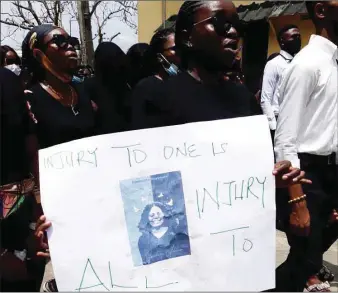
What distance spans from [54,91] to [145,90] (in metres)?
0.73

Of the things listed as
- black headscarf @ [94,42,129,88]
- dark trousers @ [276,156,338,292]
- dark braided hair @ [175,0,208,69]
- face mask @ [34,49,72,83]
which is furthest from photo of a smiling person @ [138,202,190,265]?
black headscarf @ [94,42,129,88]

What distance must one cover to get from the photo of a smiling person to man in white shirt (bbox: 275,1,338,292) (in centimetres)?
99

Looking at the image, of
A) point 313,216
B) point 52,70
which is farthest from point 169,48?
point 313,216

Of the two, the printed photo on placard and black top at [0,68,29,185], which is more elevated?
black top at [0,68,29,185]

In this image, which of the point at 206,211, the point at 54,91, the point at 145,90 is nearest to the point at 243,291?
the point at 206,211

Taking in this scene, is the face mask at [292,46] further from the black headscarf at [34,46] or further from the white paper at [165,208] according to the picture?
the white paper at [165,208]

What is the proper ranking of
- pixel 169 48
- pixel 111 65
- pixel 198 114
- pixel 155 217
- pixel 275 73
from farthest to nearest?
pixel 275 73
pixel 111 65
pixel 169 48
pixel 198 114
pixel 155 217

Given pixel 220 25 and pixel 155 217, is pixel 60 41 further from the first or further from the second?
pixel 155 217

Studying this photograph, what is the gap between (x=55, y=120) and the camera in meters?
2.85

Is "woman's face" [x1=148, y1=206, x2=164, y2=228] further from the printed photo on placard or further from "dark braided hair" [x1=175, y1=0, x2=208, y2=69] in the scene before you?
"dark braided hair" [x1=175, y1=0, x2=208, y2=69]

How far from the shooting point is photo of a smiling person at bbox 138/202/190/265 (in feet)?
6.25

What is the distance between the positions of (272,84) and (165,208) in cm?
414

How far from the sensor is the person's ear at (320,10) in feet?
9.87

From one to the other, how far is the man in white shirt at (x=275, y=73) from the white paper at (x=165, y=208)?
12.3 ft
